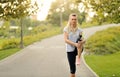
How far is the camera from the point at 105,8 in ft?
43.1

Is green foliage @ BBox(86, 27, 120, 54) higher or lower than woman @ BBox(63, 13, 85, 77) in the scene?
lower

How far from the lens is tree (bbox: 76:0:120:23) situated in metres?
12.7

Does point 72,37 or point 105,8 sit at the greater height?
point 105,8

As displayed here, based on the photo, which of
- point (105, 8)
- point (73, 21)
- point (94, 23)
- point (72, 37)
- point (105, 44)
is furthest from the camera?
point (105, 44)

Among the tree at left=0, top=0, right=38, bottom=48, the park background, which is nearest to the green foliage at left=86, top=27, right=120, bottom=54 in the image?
the park background

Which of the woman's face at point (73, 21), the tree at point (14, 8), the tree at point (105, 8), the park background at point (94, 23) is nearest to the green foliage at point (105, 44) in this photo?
the park background at point (94, 23)

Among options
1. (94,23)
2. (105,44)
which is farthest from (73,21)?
(105,44)

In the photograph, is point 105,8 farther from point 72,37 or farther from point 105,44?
point 105,44

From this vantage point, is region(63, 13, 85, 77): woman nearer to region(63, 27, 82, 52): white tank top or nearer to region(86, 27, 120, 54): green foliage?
region(63, 27, 82, 52): white tank top

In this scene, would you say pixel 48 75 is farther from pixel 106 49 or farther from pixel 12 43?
pixel 12 43

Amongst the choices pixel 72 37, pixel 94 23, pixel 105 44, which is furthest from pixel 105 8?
pixel 105 44

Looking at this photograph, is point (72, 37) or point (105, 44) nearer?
point (72, 37)

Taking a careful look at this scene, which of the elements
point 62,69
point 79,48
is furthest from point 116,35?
point 79,48

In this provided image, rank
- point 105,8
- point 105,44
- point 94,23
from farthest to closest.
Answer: point 105,44 < point 94,23 < point 105,8
